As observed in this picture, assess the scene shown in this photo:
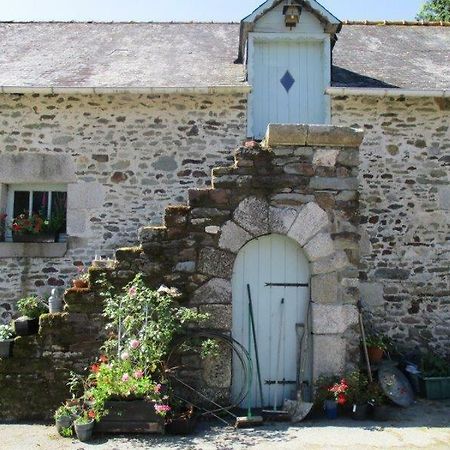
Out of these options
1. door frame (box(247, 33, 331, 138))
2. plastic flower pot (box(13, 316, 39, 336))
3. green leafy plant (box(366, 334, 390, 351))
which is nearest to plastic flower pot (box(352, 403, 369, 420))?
green leafy plant (box(366, 334, 390, 351))

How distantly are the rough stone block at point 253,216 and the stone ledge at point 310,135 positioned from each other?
640 millimetres

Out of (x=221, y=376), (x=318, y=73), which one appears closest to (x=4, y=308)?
(x=221, y=376)

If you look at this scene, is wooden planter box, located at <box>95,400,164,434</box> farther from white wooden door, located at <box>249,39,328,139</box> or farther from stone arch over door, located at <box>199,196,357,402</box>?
white wooden door, located at <box>249,39,328,139</box>

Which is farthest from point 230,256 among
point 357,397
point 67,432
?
point 67,432

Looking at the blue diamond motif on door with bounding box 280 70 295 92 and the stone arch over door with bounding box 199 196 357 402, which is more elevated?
the blue diamond motif on door with bounding box 280 70 295 92

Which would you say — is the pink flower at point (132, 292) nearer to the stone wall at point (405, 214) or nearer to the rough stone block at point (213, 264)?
the rough stone block at point (213, 264)

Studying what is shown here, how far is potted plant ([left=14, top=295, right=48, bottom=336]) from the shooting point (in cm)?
516

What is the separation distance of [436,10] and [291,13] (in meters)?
12.0

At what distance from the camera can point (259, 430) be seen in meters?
4.48

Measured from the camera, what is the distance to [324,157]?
518 centimetres

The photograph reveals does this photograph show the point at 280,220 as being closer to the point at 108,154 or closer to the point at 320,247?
the point at 320,247

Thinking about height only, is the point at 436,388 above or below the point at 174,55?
below

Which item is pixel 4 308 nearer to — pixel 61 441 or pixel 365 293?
pixel 61 441

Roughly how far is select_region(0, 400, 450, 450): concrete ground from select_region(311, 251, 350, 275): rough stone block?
1438 mm
